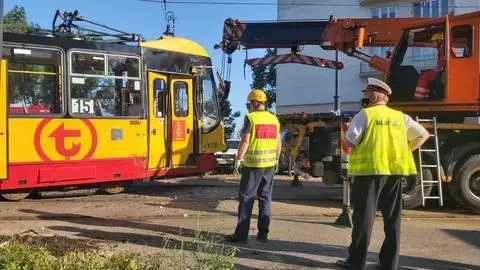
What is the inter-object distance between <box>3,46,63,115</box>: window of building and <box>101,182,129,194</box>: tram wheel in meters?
2.02

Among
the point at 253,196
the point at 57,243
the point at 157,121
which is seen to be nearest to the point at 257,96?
the point at 253,196

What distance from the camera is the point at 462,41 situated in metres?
9.89

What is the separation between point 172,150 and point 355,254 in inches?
270

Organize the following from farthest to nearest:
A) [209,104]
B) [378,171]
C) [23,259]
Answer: [209,104]
[378,171]
[23,259]

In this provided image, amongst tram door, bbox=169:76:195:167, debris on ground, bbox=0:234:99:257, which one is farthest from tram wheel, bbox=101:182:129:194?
debris on ground, bbox=0:234:99:257

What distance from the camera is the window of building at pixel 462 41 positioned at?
9.80 meters

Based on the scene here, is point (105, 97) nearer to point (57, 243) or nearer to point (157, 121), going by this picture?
point (157, 121)

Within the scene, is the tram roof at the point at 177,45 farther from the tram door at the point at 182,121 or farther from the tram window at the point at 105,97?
the tram window at the point at 105,97

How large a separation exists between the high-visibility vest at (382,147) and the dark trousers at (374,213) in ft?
0.28

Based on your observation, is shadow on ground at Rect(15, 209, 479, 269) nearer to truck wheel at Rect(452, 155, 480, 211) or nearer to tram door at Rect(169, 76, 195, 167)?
truck wheel at Rect(452, 155, 480, 211)

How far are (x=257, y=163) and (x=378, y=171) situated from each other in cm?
198

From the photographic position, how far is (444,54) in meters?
9.88

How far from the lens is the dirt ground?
21.3ft

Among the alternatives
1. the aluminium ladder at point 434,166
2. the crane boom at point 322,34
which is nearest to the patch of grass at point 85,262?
the aluminium ladder at point 434,166
